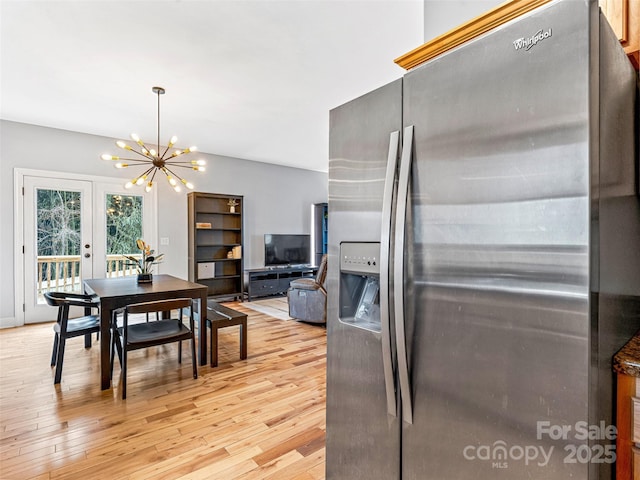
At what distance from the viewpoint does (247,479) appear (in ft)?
5.46

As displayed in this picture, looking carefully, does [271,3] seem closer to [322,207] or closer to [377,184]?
[377,184]

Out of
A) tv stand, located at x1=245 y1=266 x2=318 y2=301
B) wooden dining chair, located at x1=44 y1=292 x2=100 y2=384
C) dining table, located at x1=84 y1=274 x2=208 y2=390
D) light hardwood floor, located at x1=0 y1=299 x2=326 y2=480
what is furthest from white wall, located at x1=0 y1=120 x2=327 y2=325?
wooden dining chair, located at x1=44 y1=292 x2=100 y2=384

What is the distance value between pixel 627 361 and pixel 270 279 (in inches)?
233

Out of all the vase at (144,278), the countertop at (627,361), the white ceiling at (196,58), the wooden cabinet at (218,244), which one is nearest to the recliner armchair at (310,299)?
the vase at (144,278)

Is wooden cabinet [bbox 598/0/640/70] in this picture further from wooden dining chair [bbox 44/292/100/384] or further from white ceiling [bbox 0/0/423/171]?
wooden dining chair [bbox 44/292/100/384]

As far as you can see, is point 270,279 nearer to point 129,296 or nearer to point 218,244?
point 218,244

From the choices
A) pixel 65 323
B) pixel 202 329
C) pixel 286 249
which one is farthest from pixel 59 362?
pixel 286 249

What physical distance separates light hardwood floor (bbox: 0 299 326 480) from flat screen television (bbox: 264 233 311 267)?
11.0 ft

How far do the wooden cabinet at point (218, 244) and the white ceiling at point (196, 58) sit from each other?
1.86 meters

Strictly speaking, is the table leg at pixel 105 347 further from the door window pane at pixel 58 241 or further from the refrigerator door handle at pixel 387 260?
the door window pane at pixel 58 241

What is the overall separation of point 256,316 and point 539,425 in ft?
14.9

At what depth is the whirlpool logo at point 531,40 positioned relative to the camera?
766mm

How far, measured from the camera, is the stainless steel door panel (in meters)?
1.14

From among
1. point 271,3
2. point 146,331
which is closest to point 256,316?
point 146,331
